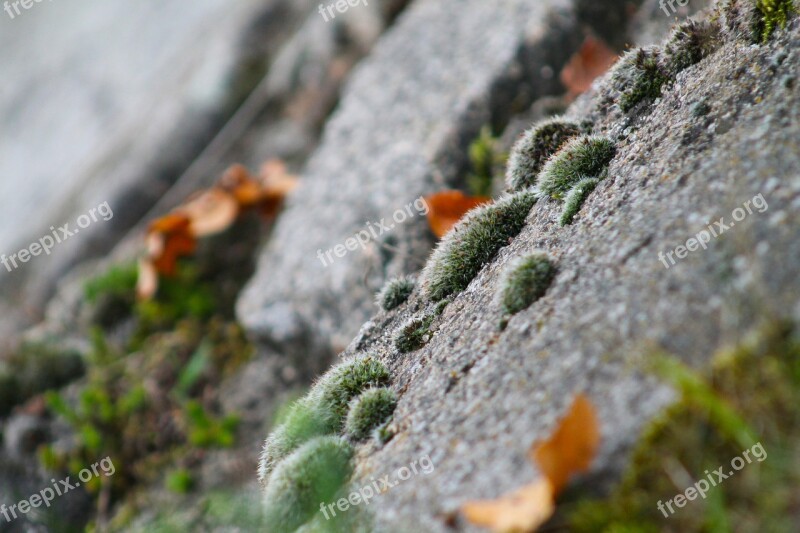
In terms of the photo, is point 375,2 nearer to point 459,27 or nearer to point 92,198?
point 459,27

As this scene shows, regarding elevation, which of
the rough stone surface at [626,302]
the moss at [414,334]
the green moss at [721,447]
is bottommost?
the green moss at [721,447]

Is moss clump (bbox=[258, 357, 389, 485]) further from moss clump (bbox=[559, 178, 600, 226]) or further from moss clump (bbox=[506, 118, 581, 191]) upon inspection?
moss clump (bbox=[506, 118, 581, 191])

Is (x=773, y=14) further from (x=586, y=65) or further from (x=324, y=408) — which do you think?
(x=324, y=408)

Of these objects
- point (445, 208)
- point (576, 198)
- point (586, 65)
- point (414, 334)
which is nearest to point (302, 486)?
point (414, 334)

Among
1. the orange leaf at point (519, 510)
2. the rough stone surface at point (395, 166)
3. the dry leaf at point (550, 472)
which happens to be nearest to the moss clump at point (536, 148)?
the rough stone surface at point (395, 166)

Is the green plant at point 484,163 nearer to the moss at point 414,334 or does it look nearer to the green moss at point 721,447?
the moss at point 414,334

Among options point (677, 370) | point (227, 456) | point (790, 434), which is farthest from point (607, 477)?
point (227, 456)
